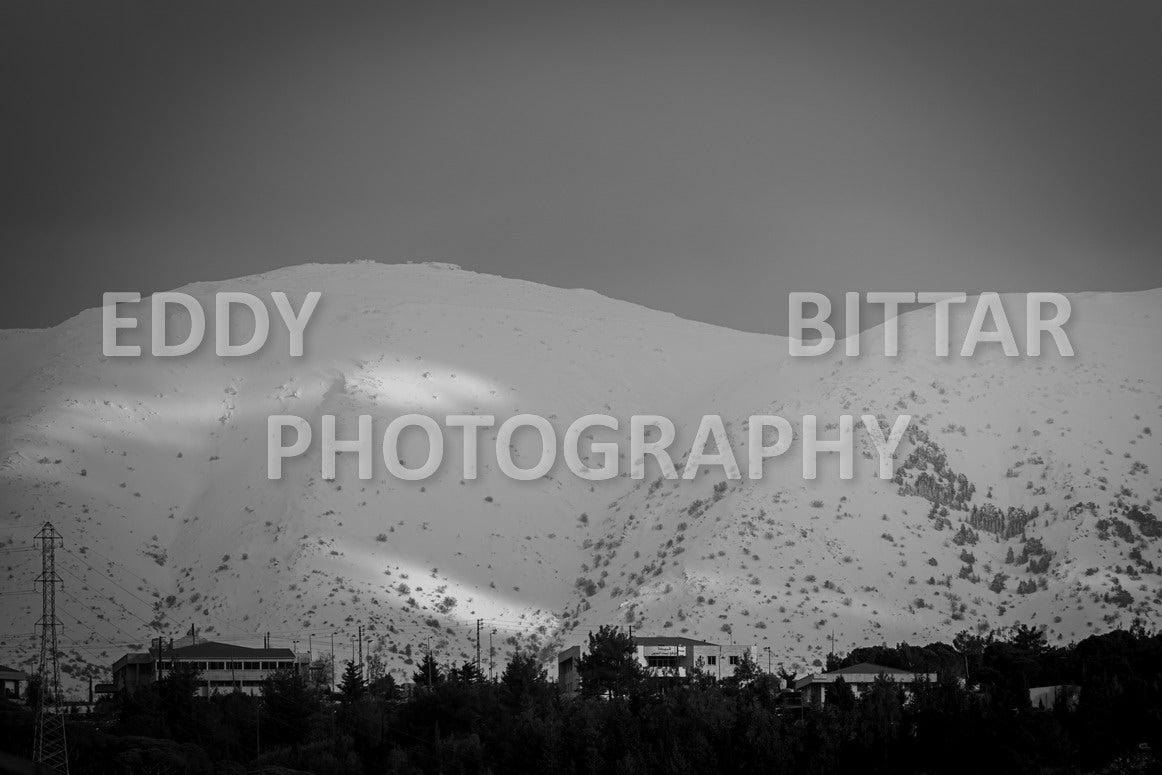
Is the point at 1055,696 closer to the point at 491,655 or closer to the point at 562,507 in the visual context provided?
the point at 491,655

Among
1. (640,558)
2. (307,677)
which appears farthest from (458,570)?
(307,677)

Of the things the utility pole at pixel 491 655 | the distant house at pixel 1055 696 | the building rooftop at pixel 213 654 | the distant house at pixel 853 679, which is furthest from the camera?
the utility pole at pixel 491 655

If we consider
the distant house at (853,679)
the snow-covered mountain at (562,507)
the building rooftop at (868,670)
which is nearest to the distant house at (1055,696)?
the distant house at (853,679)

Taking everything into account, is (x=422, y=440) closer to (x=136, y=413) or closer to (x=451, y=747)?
(x=136, y=413)

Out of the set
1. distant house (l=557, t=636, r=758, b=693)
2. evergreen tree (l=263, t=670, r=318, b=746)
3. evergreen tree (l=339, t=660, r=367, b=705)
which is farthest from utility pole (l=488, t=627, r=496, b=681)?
evergreen tree (l=263, t=670, r=318, b=746)

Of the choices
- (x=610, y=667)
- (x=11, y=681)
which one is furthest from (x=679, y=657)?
(x=11, y=681)

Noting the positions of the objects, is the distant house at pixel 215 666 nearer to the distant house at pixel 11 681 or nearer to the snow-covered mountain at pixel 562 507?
the distant house at pixel 11 681
